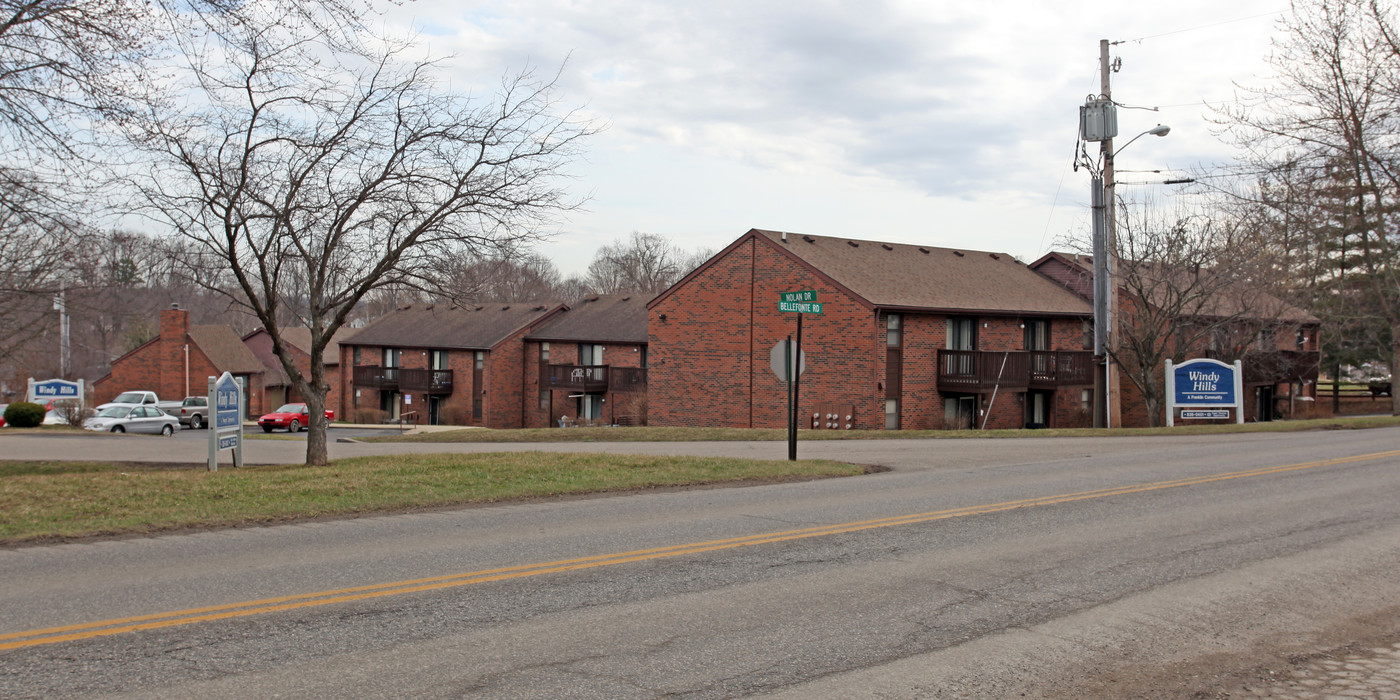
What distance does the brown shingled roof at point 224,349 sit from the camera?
184 feet

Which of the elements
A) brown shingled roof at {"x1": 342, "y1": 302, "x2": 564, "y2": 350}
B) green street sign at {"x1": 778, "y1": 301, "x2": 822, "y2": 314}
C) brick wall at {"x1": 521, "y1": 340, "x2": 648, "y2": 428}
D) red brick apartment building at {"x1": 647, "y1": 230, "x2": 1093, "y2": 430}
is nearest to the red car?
brown shingled roof at {"x1": 342, "y1": 302, "x2": 564, "y2": 350}

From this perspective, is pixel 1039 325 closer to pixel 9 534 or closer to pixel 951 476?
pixel 951 476

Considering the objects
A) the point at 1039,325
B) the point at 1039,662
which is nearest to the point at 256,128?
the point at 1039,662

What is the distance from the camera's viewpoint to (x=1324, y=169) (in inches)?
1315

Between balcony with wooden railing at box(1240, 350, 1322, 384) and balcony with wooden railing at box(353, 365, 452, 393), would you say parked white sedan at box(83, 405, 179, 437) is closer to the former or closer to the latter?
balcony with wooden railing at box(353, 365, 452, 393)

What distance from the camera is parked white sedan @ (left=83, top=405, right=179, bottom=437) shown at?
3850 cm

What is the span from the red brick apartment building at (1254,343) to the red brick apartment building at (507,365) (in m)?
20.6

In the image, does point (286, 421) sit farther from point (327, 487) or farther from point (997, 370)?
point (327, 487)

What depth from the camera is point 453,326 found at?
5581cm

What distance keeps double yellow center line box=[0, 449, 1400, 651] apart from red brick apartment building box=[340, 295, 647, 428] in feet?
121

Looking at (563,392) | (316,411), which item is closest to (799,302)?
(316,411)

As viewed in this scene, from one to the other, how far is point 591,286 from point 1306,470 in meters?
96.4

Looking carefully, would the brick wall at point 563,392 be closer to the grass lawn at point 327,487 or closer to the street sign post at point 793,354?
the street sign post at point 793,354

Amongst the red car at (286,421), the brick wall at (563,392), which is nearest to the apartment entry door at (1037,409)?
the brick wall at (563,392)
